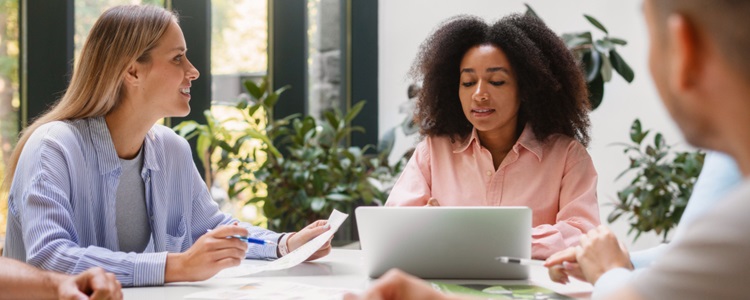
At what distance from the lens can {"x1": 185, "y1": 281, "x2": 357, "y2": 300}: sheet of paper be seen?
5.42 ft

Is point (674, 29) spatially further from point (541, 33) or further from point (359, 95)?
point (359, 95)

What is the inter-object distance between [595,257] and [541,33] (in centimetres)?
128

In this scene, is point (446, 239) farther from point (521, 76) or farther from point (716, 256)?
point (716, 256)

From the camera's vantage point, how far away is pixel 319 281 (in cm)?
189

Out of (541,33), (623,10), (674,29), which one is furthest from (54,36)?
(623,10)

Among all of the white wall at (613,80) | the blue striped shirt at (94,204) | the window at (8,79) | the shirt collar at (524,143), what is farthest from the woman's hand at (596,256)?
the white wall at (613,80)

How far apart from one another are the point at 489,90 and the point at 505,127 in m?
0.15

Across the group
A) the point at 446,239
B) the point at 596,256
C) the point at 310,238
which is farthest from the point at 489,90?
the point at 596,256

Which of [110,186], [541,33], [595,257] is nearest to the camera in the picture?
[595,257]

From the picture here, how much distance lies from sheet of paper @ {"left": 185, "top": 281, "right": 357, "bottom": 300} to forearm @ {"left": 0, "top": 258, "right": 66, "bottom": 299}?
0.24m

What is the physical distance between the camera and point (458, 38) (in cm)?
274

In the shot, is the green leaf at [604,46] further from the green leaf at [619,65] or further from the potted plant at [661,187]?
the potted plant at [661,187]

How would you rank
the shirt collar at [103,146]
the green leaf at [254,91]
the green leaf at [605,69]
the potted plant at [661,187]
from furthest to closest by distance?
the potted plant at [661,187] < the green leaf at [254,91] < the green leaf at [605,69] < the shirt collar at [103,146]

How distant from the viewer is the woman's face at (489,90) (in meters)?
2.58
